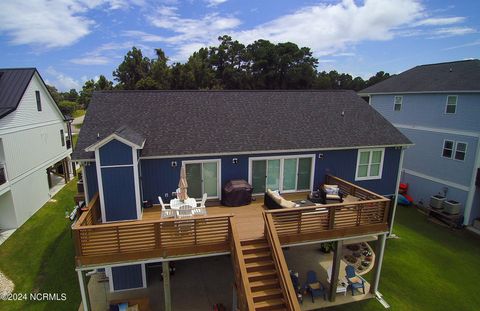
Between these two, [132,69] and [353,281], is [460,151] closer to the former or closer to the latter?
[353,281]

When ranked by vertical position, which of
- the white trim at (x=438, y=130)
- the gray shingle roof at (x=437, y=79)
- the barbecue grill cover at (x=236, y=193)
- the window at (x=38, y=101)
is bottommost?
the barbecue grill cover at (x=236, y=193)

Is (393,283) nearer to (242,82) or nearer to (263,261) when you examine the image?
(263,261)

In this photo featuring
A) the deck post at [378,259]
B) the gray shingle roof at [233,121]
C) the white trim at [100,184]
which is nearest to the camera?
the white trim at [100,184]

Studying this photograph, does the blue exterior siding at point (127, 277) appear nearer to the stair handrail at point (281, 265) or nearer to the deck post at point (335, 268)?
the stair handrail at point (281, 265)

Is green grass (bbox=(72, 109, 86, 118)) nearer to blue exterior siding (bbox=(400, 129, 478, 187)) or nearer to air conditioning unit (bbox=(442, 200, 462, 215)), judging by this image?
blue exterior siding (bbox=(400, 129, 478, 187))

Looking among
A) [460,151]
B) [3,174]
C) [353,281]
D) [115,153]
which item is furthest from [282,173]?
[3,174]

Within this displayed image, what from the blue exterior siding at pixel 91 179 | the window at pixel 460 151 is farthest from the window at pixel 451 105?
the blue exterior siding at pixel 91 179

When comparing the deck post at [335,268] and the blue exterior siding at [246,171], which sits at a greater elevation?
the blue exterior siding at [246,171]
